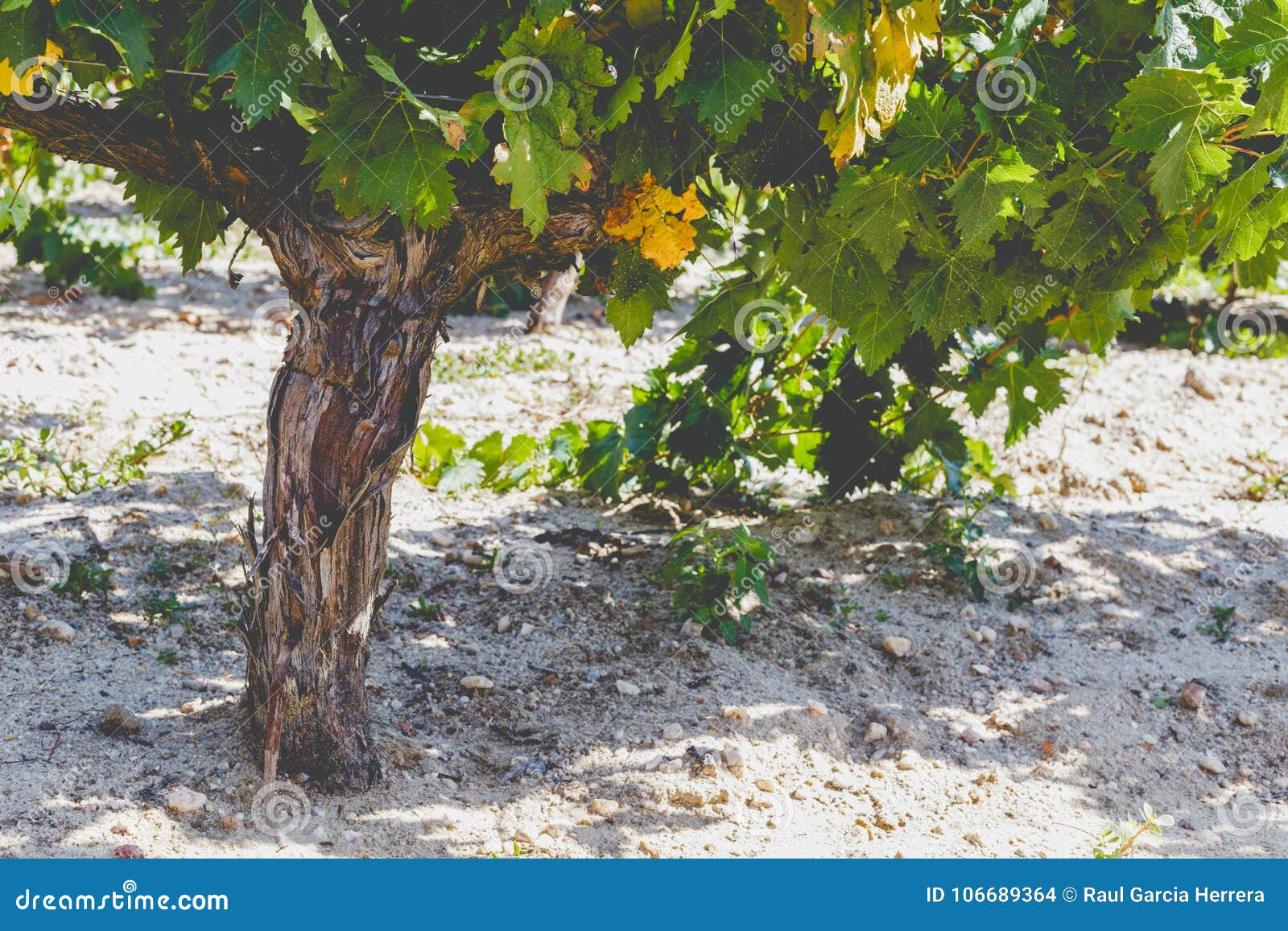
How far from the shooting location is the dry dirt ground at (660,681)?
294cm

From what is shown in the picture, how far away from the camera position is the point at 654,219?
2707 millimetres

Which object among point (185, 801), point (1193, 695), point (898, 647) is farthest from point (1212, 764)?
point (185, 801)

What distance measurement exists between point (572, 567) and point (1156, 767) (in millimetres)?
1916

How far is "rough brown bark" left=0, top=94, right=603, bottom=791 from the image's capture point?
2570mm

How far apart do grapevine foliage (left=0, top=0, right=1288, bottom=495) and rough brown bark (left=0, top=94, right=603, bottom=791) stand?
0.07 m

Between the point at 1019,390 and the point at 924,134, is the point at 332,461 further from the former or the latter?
the point at 1019,390

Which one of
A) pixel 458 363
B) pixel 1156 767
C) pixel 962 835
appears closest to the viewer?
pixel 962 835

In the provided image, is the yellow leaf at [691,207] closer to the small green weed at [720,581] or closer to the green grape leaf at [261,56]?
the green grape leaf at [261,56]

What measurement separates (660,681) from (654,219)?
1.48 metres

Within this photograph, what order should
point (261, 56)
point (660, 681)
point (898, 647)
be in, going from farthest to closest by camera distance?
point (898, 647) → point (660, 681) → point (261, 56)

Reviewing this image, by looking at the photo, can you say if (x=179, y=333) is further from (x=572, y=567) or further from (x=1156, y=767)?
(x=1156, y=767)

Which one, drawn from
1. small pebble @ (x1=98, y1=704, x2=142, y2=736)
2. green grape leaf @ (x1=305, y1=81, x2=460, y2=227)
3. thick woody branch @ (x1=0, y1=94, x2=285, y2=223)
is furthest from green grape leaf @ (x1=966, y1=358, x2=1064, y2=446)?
small pebble @ (x1=98, y1=704, x2=142, y2=736)

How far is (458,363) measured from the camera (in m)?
6.30

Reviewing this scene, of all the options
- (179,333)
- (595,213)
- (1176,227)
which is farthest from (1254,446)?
(179,333)
